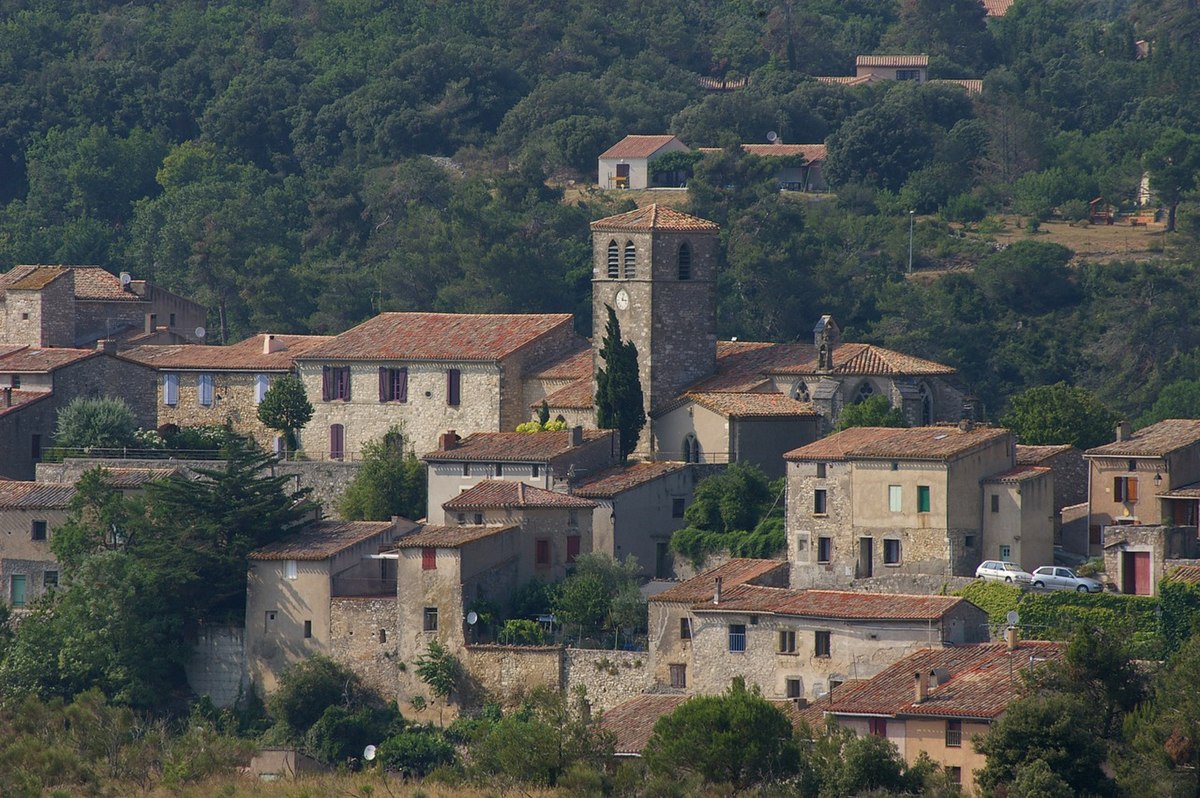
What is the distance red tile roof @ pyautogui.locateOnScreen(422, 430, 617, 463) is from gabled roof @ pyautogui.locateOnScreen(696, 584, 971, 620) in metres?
7.06

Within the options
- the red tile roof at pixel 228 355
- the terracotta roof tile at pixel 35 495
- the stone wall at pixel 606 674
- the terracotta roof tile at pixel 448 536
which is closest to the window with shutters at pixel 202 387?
the red tile roof at pixel 228 355

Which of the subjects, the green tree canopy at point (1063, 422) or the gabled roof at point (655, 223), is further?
the gabled roof at point (655, 223)

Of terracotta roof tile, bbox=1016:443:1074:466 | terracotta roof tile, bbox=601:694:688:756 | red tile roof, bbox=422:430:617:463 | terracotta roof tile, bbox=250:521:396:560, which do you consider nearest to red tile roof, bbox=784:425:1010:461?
terracotta roof tile, bbox=1016:443:1074:466

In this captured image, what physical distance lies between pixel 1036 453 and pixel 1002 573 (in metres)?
4.91

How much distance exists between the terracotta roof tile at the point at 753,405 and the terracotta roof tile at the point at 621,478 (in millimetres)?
1499

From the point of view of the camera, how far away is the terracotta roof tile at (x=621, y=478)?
60156 mm

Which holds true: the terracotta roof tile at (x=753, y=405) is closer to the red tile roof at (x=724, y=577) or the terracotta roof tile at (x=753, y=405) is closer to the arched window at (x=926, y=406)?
the arched window at (x=926, y=406)

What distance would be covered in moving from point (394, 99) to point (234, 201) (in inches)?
494

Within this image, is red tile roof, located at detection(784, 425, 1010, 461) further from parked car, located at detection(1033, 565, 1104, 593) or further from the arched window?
the arched window

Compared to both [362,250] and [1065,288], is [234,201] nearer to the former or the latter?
[362,250]

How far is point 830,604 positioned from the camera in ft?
178

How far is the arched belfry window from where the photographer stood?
65.3 meters

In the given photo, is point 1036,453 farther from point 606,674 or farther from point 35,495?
point 35,495

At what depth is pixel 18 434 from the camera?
68812 millimetres
